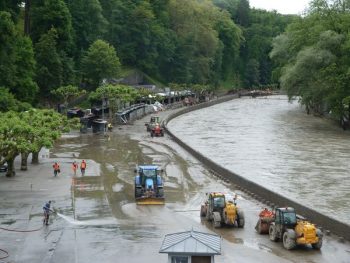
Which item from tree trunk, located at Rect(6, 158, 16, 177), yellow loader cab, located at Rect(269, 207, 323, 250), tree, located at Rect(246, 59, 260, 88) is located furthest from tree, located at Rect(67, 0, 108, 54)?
yellow loader cab, located at Rect(269, 207, 323, 250)

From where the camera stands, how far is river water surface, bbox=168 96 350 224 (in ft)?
125

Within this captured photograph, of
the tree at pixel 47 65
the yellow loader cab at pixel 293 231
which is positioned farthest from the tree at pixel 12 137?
the tree at pixel 47 65

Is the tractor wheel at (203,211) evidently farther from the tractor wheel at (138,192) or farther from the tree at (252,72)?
the tree at (252,72)

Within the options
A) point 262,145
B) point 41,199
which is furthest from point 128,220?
point 262,145

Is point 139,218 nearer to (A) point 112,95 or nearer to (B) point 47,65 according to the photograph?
(A) point 112,95

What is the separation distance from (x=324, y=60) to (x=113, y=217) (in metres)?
49.1

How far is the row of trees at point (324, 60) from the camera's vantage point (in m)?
73.4

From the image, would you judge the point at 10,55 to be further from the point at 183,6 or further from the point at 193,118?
the point at 183,6

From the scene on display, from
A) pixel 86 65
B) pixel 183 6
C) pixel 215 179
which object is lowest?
pixel 215 179

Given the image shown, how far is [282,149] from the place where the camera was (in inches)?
2331

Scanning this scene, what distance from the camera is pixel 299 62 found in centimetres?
7556

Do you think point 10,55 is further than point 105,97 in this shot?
No

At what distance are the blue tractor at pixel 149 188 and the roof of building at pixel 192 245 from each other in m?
18.0

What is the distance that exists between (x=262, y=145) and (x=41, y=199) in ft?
104
